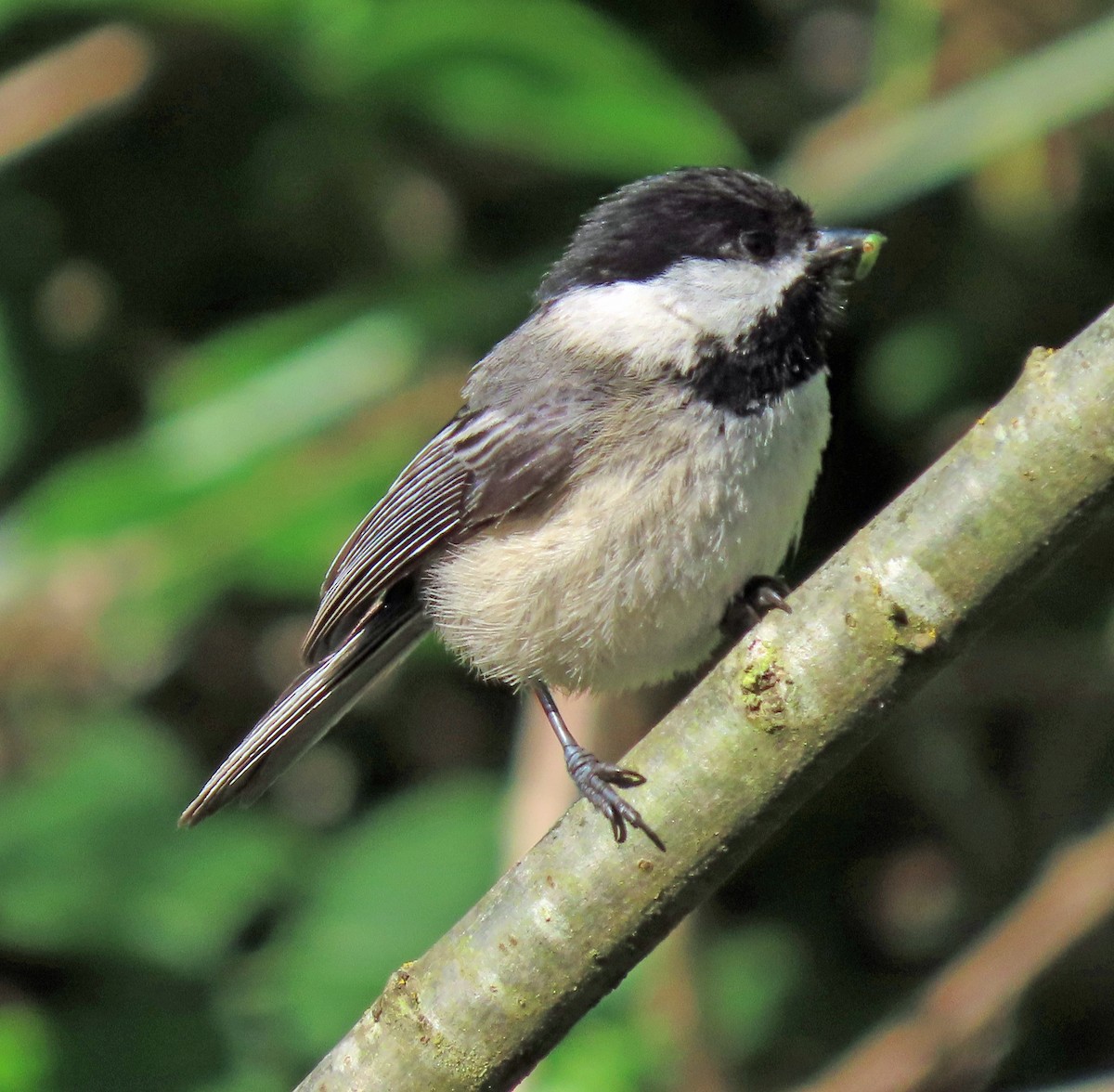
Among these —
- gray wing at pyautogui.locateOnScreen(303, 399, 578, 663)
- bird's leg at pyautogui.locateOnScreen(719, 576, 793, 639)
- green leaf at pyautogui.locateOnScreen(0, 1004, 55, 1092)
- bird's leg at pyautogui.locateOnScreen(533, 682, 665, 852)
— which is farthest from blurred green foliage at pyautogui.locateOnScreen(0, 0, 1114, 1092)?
bird's leg at pyautogui.locateOnScreen(533, 682, 665, 852)

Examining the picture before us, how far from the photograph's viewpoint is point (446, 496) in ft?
6.55

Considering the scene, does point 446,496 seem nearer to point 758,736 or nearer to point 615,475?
point 615,475

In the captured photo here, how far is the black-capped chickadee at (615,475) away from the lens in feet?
5.83

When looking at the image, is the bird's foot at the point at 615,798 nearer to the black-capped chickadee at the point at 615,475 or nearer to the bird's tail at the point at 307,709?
the black-capped chickadee at the point at 615,475

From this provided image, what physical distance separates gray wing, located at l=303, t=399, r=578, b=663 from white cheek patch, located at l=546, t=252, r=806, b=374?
121 mm

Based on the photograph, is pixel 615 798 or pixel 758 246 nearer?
pixel 615 798

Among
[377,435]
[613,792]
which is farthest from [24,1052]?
[613,792]

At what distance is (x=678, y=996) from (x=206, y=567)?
0.98 meters

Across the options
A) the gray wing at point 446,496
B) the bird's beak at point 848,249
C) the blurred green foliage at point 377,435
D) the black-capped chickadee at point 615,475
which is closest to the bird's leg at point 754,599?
the black-capped chickadee at point 615,475

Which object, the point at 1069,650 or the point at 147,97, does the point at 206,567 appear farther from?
the point at 1069,650

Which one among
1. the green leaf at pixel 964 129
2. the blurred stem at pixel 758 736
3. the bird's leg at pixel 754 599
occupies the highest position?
the green leaf at pixel 964 129

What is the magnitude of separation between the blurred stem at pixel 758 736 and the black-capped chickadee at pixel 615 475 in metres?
0.43

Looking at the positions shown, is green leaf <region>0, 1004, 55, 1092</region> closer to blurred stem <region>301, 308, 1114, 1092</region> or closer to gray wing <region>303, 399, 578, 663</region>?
gray wing <region>303, 399, 578, 663</region>

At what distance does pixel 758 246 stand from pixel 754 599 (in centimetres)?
47
